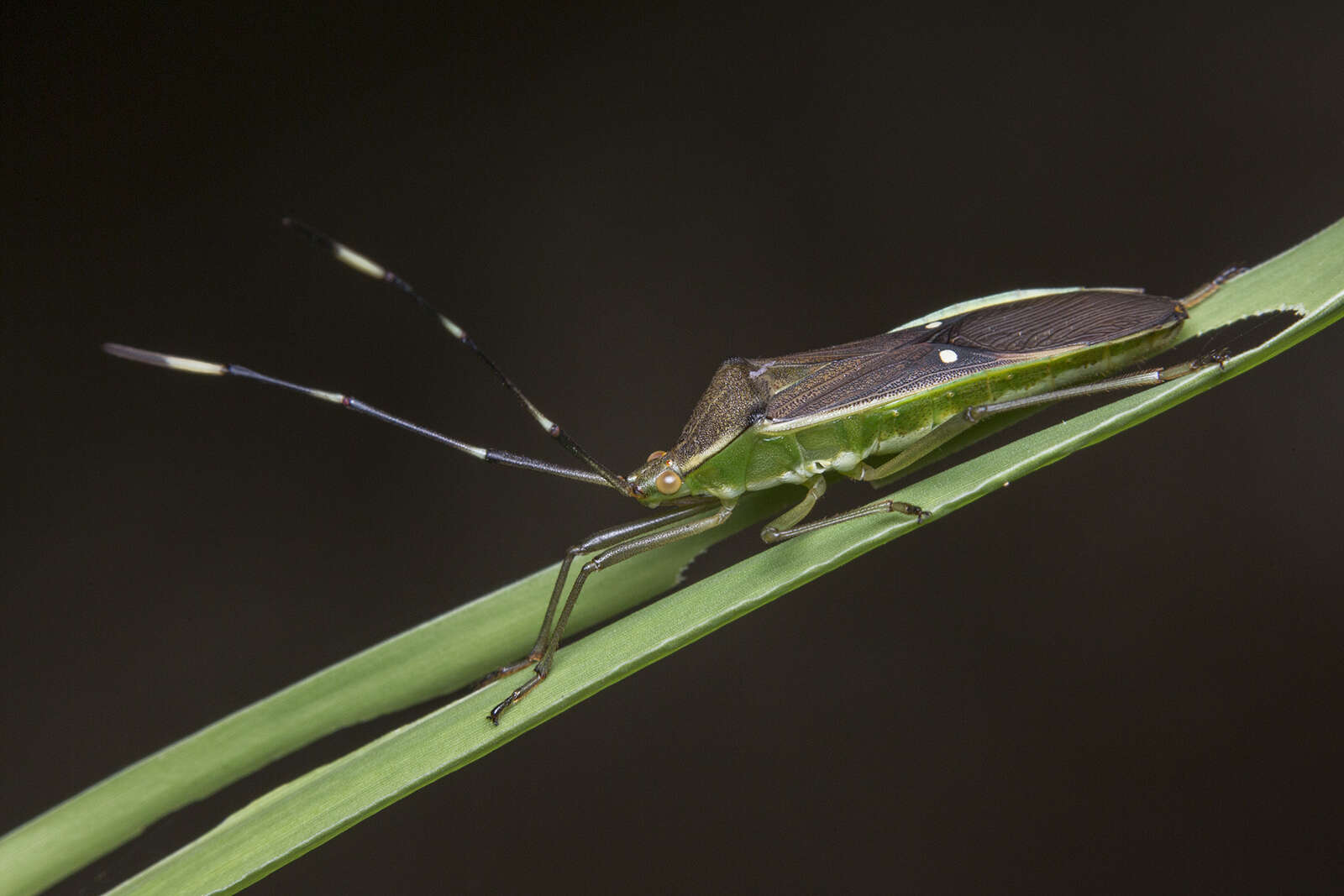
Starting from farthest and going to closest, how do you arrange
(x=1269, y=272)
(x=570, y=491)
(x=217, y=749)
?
(x=570, y=491) < (x=1269, y=272) < (x=217, y=749)

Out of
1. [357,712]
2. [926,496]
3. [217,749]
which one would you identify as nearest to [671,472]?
[926,496]

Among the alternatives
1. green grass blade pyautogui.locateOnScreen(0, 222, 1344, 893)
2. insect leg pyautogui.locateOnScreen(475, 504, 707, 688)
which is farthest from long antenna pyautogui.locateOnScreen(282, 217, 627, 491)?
green grass blade pyautogui.locateOnScreen(0, 222, 1344, 893)

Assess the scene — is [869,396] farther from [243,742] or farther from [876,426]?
[243,742]

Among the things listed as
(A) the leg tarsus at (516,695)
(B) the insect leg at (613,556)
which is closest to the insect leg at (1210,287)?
(B) the insect leg at (613,556)

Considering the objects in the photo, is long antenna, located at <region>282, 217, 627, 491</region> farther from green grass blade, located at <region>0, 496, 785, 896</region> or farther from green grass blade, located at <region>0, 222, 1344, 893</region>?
green grass blade, located at <region>0, 496, 785, 896</region>

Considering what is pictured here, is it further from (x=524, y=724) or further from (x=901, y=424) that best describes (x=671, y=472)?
(x=524, y=724)

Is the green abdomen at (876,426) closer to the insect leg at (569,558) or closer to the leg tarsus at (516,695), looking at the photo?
the insect leg at (569,558)
